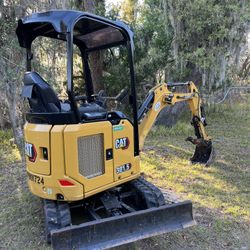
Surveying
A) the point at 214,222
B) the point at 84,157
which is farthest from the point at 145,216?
the point at 214,222

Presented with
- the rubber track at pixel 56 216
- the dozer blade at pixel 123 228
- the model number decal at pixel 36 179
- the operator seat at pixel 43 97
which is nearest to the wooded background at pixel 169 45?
the operator seat at pixel 43 97

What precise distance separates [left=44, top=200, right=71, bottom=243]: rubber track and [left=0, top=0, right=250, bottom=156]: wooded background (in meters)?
4.11

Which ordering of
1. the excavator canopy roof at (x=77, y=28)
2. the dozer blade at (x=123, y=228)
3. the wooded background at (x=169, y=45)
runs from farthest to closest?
the wooded background at (x=169, y=45) → the excavator canopy roof at (x=77, y=28) → the dozer blade at (x=123, y=228)

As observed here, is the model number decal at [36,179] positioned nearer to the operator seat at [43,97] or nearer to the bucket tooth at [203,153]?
the operator seat at [43,97]

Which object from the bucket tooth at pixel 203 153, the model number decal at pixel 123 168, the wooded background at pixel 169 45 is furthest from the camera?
the wooded background at pixel 169 45

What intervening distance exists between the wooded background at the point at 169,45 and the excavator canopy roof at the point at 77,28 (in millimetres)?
3065

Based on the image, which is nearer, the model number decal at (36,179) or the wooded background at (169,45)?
the model number decal at (36,179)

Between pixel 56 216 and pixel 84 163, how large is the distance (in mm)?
556

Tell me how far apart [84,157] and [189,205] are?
113 cm

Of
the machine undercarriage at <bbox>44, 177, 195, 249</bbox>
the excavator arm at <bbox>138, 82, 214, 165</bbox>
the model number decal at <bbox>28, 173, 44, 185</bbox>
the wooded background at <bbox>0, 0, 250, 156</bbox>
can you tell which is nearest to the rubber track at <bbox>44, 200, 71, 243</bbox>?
the machine undercarriage at <bbox>44, 177, 195, 249</bbox>

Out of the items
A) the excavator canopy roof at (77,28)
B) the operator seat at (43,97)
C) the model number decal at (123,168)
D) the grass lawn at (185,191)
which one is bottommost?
the grass lawn at (185,191)

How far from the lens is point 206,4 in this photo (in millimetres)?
7883

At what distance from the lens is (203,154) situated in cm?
604

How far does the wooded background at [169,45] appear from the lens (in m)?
7.55
